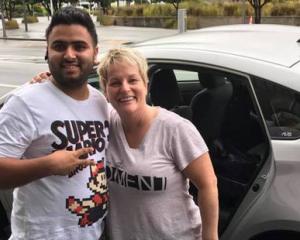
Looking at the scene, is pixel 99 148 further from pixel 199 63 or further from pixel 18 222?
pixel 199 63

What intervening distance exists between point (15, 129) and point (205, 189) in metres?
0.75

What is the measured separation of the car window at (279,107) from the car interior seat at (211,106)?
66 cm

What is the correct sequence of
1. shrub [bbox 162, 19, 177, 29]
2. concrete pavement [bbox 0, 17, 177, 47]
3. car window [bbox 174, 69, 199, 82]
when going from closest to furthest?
1. car window [bbox 174, 69, 199, 82]
2. concrete pavement [bbox 0, 17, 177, 47]
3. shrub [bbox 162, 19, 177, 29]

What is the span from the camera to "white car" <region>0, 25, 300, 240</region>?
2.40 meters

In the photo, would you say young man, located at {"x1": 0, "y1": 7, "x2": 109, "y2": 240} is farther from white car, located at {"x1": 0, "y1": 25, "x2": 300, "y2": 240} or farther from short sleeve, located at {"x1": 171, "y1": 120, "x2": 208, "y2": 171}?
white car, located at {"x1": 0, "y1": 25, "x2": 300, "y2": 240}

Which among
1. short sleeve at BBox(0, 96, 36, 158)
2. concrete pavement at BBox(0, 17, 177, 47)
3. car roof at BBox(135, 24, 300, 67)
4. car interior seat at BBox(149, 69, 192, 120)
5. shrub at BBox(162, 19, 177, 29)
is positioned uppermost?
car roof at BBox(135, 24, 300, 67)

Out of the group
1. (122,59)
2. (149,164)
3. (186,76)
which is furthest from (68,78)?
(186,76)

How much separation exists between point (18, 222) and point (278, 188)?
3.83 ft

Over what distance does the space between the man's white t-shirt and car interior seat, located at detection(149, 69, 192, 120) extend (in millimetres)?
1294

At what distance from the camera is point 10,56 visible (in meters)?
18.2

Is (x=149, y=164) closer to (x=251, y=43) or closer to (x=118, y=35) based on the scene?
(x=251, y=43)

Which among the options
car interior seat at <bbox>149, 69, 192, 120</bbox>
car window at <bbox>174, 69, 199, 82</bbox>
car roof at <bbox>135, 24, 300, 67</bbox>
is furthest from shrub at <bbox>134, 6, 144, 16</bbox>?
car roof at <bbox>135, 24, 300, 67</bbox>

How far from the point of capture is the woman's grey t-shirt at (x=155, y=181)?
1987 millimetres

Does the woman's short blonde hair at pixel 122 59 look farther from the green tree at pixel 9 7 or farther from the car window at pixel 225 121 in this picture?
the green tree at pixel 9 7
